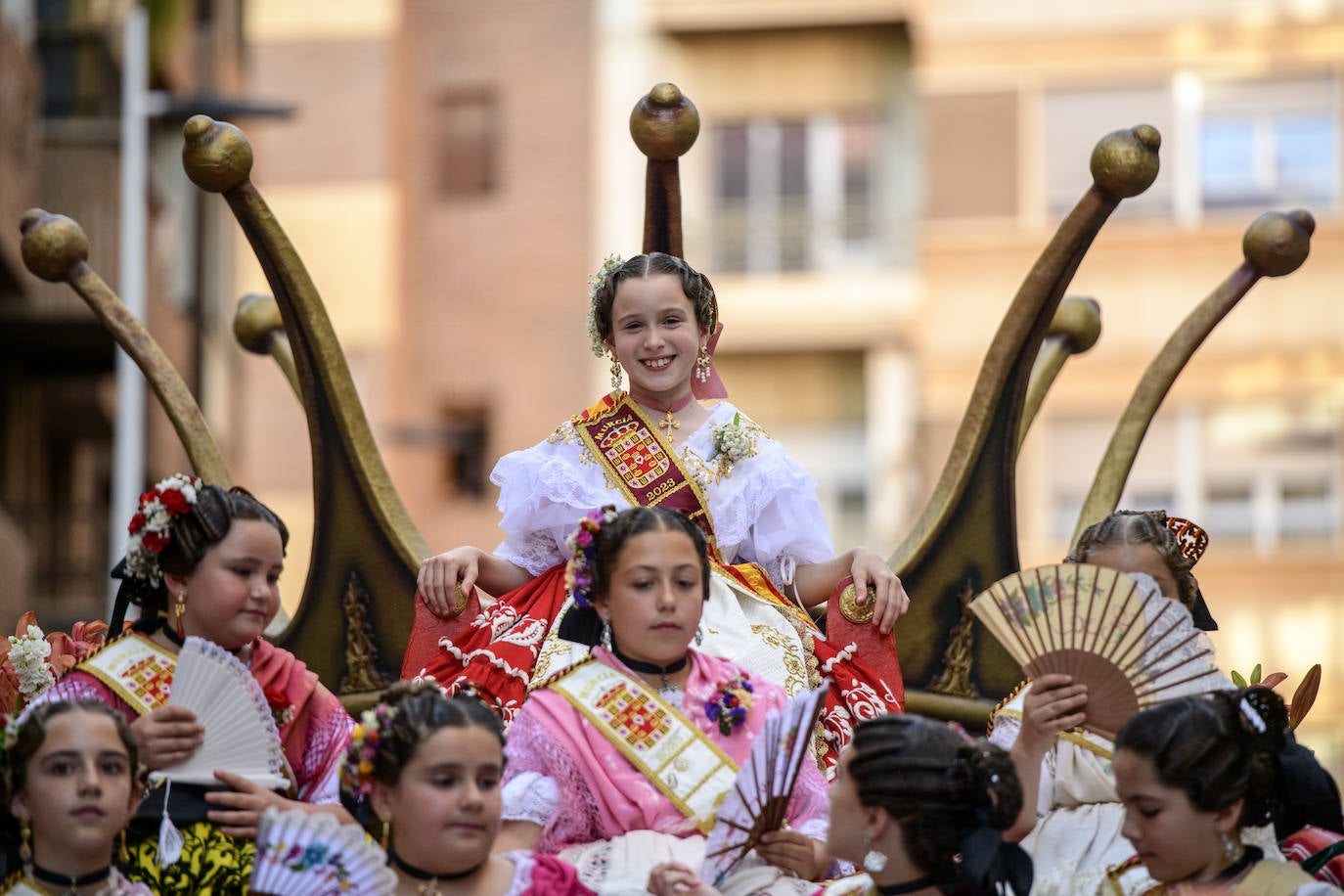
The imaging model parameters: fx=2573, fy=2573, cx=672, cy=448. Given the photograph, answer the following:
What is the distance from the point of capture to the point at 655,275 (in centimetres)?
739

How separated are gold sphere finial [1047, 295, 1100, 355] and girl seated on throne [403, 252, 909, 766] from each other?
163 centimetres

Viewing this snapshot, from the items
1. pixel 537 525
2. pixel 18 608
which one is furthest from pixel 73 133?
pixel 537 525

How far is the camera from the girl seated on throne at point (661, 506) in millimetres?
7020

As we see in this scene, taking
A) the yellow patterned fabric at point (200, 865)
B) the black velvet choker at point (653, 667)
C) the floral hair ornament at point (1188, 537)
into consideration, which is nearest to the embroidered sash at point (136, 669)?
the yellow patterned fabric at point (200, 865)

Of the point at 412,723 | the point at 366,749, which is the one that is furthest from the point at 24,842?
the point at 412,723

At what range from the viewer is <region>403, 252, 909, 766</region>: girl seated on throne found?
7.02m

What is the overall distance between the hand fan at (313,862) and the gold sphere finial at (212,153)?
2.85 meters

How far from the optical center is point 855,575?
7.07 m

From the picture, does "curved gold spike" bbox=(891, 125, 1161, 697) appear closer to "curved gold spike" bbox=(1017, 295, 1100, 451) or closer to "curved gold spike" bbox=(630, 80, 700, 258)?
"curved gold spike" bbox=(1017, 295, 1100, 451)

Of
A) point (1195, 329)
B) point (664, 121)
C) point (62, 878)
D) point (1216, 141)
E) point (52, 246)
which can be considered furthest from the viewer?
point (1216, 141)

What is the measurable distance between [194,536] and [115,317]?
1.99m

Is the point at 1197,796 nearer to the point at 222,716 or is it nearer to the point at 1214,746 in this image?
the point at 1214,746

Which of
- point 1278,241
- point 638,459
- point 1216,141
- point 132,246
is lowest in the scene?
point 638,459

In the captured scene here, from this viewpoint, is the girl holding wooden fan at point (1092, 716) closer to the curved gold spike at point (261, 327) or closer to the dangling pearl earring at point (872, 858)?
the dangling pearl earring at point (872, 858)
